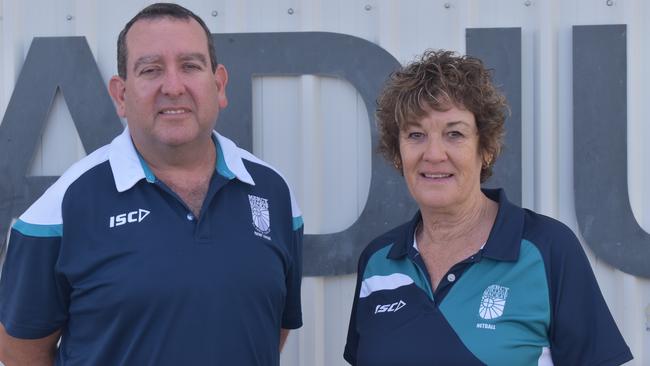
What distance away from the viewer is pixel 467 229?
238 cm

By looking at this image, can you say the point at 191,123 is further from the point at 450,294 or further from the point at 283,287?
the point at 450,294

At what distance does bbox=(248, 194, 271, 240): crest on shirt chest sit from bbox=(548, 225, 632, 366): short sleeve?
83 cm

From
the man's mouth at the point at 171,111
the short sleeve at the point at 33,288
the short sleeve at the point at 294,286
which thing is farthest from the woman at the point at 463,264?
the short sleeve at the point at 33,288

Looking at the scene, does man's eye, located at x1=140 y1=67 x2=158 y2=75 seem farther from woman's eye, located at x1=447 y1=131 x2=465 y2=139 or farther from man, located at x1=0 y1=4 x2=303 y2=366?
woman's eye, located at x1=447 y1=131 x2=465 y2=139

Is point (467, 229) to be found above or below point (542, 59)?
below

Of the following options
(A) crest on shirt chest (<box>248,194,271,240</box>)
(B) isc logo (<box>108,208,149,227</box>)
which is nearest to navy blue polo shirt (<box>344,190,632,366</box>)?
(A) crest on shirt chest (<box>248,194,271,240</box>)

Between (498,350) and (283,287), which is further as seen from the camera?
(283,287)

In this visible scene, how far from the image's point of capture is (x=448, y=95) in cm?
229

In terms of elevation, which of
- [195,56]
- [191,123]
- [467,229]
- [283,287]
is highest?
[195,56]

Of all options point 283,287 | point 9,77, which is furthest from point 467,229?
point 9,77

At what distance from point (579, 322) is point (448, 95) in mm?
680

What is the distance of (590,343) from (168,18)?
1465 mm

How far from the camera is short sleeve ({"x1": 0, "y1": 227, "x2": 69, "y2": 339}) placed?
2.30 m

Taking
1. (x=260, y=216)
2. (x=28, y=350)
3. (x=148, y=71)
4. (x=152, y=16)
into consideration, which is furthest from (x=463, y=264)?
(x=28, y=350)
